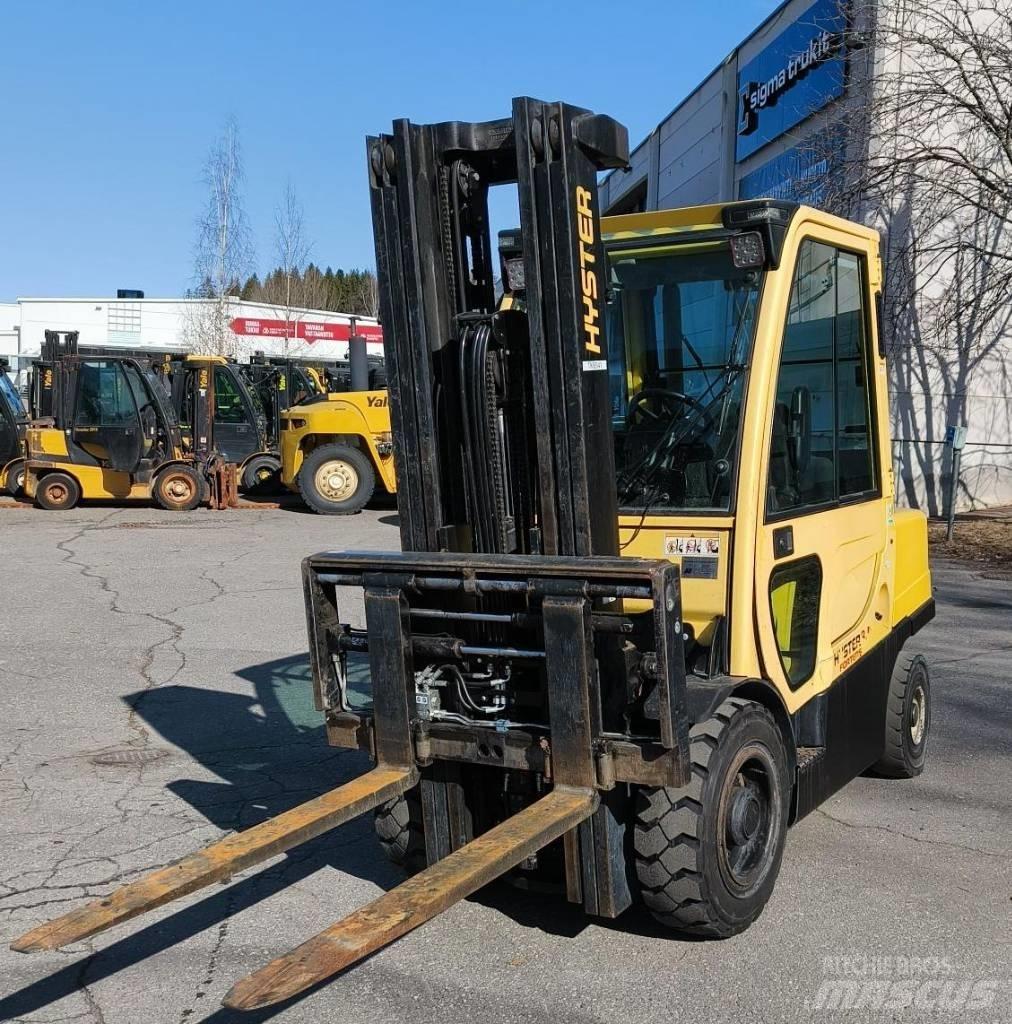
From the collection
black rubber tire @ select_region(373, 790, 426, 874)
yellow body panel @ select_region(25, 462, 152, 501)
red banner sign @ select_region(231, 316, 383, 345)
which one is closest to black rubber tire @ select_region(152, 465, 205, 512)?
yellow body panel @ select_region(25, 462, 152, 501)

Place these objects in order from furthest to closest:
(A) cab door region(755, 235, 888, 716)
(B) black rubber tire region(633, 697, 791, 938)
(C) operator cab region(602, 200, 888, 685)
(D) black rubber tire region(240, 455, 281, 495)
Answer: (D) black rubber tire region(240, 455, 281, 495)
(A) cab door region(755, 235, 888, 716)
(C) operator cab region(602, 200, 888, 685)
(B) black rubber tire region(633, 697, 791, 938)

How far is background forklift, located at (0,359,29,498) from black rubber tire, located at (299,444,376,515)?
514 centimetres

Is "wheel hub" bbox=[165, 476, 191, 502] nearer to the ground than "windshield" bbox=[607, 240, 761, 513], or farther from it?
nearer to the ground

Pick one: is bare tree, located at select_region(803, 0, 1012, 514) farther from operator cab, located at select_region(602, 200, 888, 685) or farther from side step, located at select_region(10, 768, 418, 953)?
side step, located at select_region(10, 768, 418, 953)

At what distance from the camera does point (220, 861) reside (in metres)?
3.35

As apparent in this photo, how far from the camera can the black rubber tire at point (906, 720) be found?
5.71m

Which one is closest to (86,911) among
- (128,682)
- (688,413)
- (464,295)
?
(464,295)

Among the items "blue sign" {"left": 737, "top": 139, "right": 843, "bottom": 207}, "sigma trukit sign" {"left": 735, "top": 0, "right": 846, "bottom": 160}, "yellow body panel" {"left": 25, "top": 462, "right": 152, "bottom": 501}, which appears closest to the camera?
"blue sign" {"left": 737, "top": 139, "right": 843, "bottom": 207}

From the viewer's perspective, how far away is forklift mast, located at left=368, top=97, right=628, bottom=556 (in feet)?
12.6

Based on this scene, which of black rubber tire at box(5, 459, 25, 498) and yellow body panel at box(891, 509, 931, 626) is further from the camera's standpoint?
black rubber tire at box(5, 459, 25, 498)

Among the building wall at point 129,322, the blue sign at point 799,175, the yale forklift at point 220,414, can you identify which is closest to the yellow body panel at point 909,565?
the blue sign at point 799,175

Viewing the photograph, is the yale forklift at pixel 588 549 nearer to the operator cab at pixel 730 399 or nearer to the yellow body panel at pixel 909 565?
the operator cab at pixel 730 399

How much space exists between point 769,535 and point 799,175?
16.3 m

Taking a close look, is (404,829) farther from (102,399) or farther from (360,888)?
(102,399)
